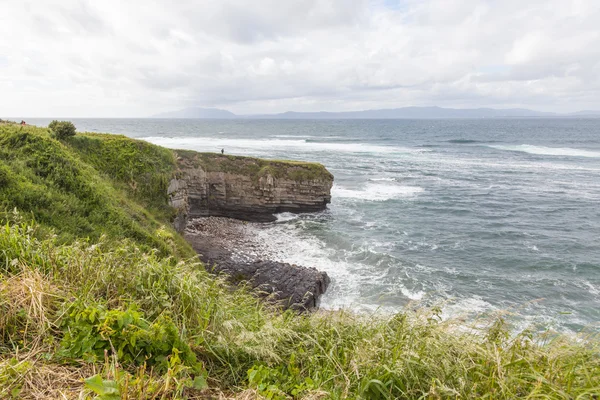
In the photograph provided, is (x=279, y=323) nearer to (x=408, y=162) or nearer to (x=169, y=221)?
(x=169, y=221)

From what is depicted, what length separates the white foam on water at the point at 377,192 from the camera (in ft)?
131

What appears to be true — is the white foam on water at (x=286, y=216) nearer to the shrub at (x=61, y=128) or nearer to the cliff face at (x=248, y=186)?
the cliff face at (x=248, y=186)

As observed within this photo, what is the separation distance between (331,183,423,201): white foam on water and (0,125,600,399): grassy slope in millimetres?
34826

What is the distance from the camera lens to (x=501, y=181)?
160ft

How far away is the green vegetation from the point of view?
32.9 meters

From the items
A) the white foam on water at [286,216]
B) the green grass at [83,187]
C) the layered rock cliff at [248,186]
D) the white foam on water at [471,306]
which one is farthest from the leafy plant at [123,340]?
the white foam on water at [286,216]

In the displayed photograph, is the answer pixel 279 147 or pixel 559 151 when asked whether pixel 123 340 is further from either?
pixel 559 151

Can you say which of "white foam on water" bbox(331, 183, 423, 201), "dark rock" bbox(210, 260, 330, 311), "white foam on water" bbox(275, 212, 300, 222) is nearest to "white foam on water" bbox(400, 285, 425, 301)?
"dark rock" bbox(210, 260, 330, 311)

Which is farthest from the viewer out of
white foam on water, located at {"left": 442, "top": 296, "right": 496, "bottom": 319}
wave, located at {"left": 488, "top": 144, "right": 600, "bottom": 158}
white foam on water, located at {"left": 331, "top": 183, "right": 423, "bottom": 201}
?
wave, located at {"left": 488, "top": 144, "right": 600, "bottom": 158}

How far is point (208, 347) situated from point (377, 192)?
39.5 m

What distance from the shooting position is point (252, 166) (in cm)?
3369

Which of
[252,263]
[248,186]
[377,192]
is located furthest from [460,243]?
[248,186]

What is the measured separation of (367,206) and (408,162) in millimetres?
33805

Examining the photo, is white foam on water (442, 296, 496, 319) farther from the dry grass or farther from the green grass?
the dry grass
